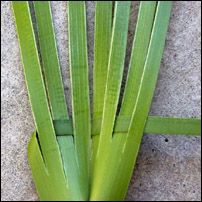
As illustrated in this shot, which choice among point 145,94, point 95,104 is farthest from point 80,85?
point 145,94

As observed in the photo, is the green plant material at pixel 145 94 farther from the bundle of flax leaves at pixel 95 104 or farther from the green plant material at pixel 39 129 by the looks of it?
the green plant material at pixel 39 129

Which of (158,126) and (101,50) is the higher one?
(101,50)

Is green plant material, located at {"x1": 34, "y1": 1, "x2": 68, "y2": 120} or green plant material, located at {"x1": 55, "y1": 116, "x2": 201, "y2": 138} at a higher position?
green plant material, located at {"x1": 34, "y1": 1, "x2": 68, "y2": 120}

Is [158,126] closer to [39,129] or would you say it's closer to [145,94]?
[145,94]

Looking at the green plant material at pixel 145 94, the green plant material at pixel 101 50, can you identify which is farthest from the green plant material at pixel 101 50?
the green plant material at pixel 145 94

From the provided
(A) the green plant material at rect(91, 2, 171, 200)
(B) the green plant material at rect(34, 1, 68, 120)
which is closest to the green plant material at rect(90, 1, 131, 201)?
(A) the green plant material at rect(91, 2, 171, 200)

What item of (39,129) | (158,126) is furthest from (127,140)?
(39,129)

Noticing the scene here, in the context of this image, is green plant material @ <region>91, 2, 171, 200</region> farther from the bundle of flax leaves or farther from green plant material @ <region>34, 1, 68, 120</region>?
green plant material @ <region>34, 1, 68, 120</region>
